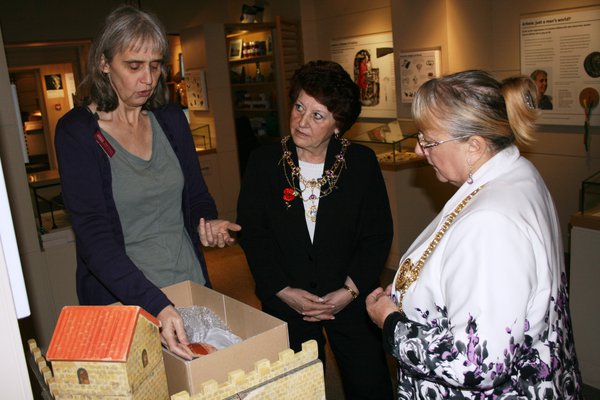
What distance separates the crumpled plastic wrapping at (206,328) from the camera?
59.6 inches

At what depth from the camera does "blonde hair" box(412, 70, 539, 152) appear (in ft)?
5.04

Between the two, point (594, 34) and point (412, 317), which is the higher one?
point (594, 34)

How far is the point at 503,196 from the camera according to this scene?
1.46 m

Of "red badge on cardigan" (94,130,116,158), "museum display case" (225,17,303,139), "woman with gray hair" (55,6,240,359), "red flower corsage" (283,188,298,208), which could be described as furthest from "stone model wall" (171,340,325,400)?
"museum display case" (225,17,303,139)

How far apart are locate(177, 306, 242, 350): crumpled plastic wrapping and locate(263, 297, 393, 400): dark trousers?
88 centimetres

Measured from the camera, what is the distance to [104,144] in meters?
1.77

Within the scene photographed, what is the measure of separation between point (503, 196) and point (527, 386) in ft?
1.64

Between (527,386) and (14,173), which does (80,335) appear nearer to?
(527,386)

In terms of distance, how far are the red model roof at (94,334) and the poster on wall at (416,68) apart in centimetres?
514

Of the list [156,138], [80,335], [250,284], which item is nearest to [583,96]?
[250,284]

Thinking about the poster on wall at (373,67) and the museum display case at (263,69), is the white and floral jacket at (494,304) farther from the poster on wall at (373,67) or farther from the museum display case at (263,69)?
the museum display case at (263,69)

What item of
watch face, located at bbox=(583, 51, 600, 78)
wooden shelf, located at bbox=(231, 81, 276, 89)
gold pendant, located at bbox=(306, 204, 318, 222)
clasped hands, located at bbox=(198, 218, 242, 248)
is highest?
wooden shelf, located at bbox=(231, 81, 276, 89)

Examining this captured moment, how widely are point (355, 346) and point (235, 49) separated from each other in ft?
23.6

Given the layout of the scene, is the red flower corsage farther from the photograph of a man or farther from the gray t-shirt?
the photograph of a man
